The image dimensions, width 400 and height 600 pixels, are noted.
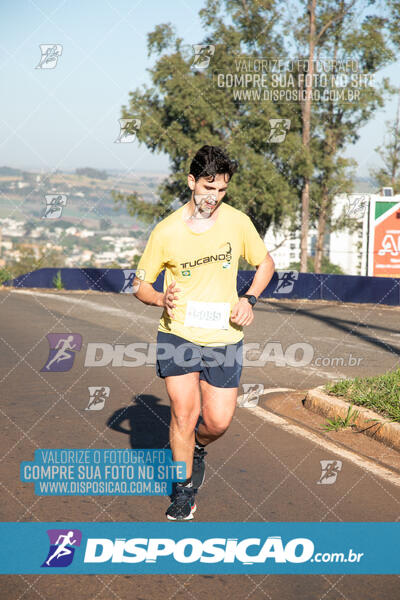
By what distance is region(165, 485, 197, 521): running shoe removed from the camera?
14.1 ft

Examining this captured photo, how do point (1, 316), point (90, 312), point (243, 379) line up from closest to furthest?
1. point (243, 379)
2. point (1, 316)
3. point (90, 312)

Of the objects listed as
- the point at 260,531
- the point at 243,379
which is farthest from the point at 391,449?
the point at 243,379

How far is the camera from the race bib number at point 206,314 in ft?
14.1

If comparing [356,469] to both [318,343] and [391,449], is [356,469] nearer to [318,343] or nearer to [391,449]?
[391,449]

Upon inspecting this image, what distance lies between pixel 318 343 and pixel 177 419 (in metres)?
8.98

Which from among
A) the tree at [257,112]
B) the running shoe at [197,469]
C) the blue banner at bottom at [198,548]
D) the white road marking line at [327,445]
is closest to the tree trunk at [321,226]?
the tree at [257,112]

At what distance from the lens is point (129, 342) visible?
12945 mm

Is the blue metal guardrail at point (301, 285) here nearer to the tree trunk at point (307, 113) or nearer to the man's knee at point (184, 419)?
the tree trunk at point (307, 113)

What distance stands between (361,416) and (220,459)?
5.15 feet

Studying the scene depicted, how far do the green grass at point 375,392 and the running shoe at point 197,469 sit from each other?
2278 millimetres

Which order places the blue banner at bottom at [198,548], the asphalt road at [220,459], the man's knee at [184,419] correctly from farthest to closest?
the man's knee at [184,419]
the blue banner at bottom at [198,548]
the asphalt road at [220,459]

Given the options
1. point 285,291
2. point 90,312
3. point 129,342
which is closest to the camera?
point 129,342

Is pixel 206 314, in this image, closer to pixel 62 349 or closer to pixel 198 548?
pixel 198 548

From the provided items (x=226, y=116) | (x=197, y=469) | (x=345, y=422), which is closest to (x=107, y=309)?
(x=345, y=422)
